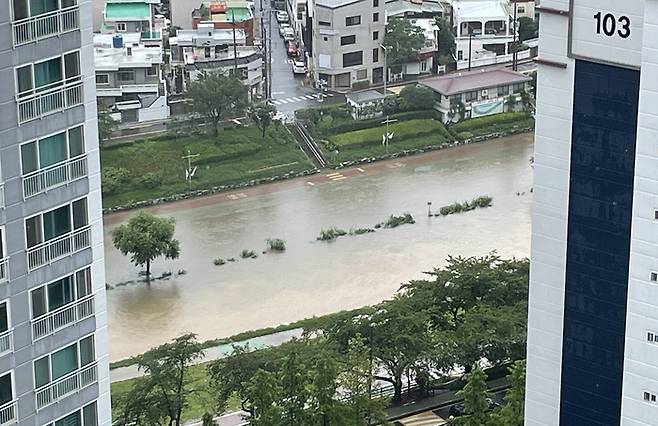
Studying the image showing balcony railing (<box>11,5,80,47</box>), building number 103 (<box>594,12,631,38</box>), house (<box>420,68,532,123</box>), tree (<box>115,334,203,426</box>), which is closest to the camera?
balcony railing (<box>11,5,80,47</box>)

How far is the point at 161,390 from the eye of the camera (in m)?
8.79

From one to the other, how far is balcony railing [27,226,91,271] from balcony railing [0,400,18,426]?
1.33 ft

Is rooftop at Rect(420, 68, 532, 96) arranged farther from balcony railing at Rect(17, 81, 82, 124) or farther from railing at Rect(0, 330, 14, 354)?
railing at Rect(0, 330, 14, 354)

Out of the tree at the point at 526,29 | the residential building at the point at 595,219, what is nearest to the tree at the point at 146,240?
the residential building at the point at 595,219

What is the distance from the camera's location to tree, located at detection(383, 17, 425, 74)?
674 inches

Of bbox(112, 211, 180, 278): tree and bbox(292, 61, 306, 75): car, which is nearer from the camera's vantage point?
bbox(112, 211, 180, 278): tree

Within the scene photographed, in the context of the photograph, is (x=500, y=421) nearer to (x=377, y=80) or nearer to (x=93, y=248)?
(x=93, y=248)

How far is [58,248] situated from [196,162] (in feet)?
35.0

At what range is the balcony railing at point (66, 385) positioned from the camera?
4297 mm

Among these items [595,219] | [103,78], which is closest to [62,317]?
[595,219]

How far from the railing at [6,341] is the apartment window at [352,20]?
42.9 feet

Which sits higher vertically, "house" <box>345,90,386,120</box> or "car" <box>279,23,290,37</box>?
"car" <box>279,23,290,37</box>

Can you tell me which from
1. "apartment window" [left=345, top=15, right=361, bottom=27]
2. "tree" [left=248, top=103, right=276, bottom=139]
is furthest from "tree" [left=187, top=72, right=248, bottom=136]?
"apartment window" [left=345, top=15, right=361, bottom=27]

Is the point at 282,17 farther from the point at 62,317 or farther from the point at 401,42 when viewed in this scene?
the point at 62,317
